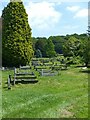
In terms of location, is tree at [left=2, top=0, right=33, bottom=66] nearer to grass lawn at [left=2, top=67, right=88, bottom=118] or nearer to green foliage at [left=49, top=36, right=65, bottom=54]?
grass lawn at [left=2, top=67, right=88, bottom=118]

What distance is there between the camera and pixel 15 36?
39.3 m

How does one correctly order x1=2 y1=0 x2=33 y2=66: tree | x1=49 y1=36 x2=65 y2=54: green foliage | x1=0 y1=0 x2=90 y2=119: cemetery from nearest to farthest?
x1=0 y1=0 x2=90 y2=119: cemetery < x1=2 y1=0 x2=33 y2=66: tree < x1=49 y1=36 x2=65 y2=54: green foliage

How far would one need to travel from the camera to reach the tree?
38.7 meters

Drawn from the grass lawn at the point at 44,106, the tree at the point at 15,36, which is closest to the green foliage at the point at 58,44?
the tree at the point at 15,36

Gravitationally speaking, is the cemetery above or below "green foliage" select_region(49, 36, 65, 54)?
below

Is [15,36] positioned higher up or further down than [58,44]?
further down

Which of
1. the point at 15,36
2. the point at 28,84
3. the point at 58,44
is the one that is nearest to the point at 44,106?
the point at 28,84

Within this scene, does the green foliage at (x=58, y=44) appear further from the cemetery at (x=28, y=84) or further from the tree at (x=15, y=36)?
the tree at (x=15, y=36)

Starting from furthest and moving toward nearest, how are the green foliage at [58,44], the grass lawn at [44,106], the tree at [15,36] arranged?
the green foliage at [58,44] < the tree at [15,36] < the grass lawn at [44,106]

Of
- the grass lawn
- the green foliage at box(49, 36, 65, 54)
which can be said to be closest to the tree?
the grass lawn

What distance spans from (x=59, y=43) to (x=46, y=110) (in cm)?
10302

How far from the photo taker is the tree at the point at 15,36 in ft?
127

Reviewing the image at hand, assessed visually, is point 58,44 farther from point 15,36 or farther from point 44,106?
point 44,106

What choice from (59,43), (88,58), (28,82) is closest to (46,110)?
(28,82)
